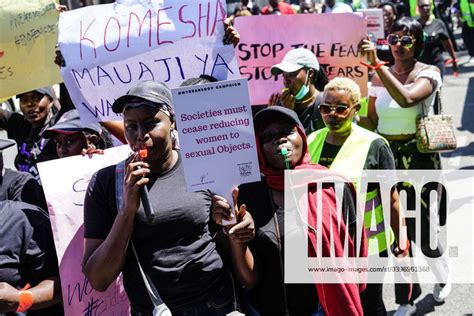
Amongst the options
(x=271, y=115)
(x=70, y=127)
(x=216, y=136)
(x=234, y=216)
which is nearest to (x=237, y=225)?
(x=234, y=216)

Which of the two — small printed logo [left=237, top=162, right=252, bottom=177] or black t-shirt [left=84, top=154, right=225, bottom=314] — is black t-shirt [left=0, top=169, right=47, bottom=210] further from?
small printed logo [left=237, top=162, right=252, bottom=177]

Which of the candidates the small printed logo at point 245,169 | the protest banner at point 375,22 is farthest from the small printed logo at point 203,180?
the protest banner at point 375,22

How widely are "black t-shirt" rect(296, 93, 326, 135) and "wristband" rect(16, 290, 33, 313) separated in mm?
2265

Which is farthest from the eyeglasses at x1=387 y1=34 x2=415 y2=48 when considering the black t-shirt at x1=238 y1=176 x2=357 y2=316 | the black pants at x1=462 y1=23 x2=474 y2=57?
the black pants at x1=462 y1=23 x2=474 y2=57

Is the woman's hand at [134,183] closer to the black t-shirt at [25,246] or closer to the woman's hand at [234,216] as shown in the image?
the woman's hand at [234,216]

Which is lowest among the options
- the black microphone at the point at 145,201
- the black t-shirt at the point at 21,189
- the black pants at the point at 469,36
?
the black pants at the point at 469,36

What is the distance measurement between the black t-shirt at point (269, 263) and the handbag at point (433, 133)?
221cm

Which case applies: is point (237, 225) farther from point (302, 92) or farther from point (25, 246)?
point (302, 92)

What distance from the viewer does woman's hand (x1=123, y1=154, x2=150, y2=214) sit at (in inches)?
104

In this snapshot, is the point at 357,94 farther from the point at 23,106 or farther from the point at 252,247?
the point at 23,106

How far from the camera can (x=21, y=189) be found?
3.46 metres

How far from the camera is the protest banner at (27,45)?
4410 mm

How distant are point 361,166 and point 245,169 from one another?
4.69ft

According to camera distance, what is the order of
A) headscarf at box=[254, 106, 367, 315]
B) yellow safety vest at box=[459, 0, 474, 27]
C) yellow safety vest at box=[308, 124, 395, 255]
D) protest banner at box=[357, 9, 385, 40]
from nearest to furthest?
headscarf at box=[254, 106, 367, 315]
yellow safety vest at box=[308, 124, 395, 255]
protest banner at box=[357, 9, 385, 40]
yellow safety vest at box=[459, 0, 474, 27]
